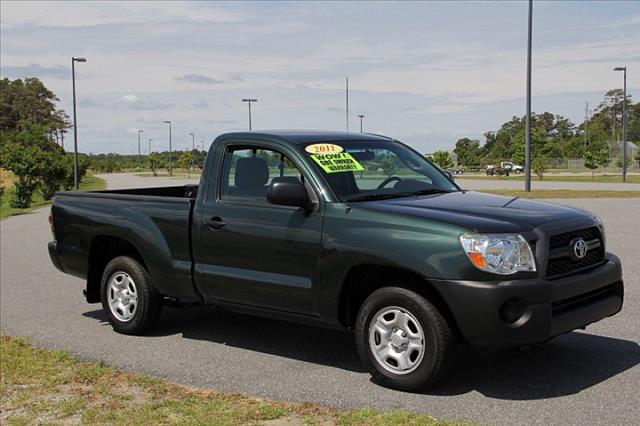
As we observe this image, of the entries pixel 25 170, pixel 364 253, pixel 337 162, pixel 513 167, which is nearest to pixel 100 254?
pixel 337 162

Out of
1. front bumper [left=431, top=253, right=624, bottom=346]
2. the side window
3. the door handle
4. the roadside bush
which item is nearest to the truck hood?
front bumper [left=431, top=253, right=624, bottom=346]

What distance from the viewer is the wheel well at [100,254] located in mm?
7428

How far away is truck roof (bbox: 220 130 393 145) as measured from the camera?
6234 mm

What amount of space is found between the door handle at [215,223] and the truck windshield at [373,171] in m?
0.90

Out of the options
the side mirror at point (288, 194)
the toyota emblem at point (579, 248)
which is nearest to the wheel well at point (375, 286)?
the side mirror at point (288, 194)

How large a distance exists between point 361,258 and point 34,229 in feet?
50.3

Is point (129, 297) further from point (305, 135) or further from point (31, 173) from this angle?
point (31, 173)

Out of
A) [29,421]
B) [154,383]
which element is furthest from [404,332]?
[29,421]

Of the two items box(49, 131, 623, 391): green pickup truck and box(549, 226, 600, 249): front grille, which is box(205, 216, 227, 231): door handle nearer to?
box(49, 131, 623, 391): green pickup truck

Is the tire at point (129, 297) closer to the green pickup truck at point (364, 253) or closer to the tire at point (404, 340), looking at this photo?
the green pickup truck at point (364, 253)

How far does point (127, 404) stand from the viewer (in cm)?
511

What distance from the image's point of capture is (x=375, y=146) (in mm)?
6566

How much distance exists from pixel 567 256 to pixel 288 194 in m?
1.97

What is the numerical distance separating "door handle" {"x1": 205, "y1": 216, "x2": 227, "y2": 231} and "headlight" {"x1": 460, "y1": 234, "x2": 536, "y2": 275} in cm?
213
